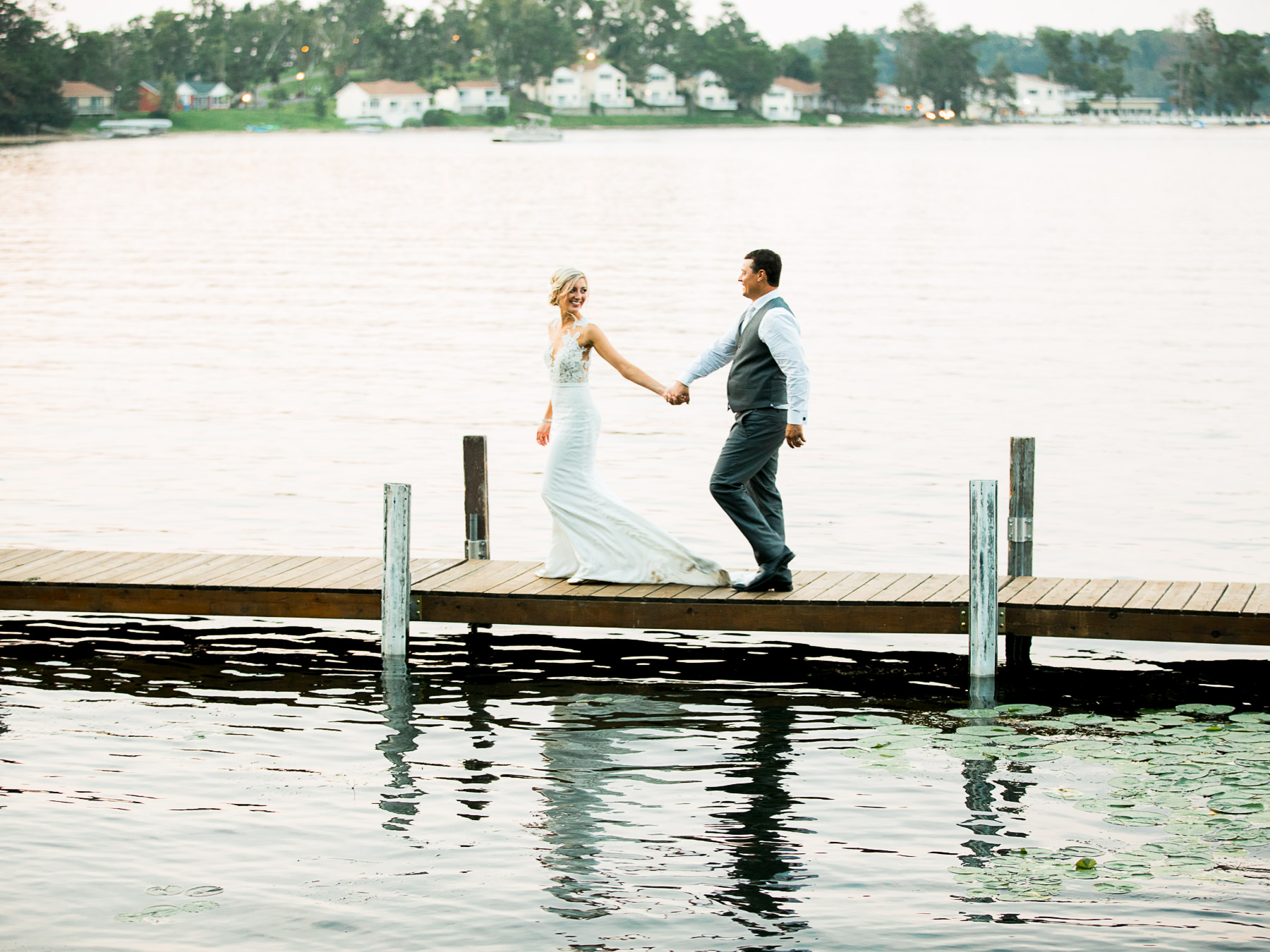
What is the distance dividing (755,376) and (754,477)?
865 millimetres

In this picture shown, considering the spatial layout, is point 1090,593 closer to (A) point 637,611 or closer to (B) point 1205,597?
(B) point 1205,597

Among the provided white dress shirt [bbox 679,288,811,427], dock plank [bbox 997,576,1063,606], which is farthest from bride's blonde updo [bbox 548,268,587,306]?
dock plank [bbox 997,576,1063,606]

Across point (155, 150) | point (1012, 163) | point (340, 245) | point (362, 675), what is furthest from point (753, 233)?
point (155, 150)

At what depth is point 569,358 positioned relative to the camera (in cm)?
1105

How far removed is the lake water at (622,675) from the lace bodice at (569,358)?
7.92 ft

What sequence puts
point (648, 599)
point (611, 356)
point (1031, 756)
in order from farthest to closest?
point (648, 599) → point (611, 356) → point (1031, 756)

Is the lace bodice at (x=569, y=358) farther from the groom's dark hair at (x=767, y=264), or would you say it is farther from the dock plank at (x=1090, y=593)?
the dock plank at (x=1090, y=593)

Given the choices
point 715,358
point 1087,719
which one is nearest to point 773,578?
point 715,358

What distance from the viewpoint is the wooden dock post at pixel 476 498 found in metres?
12.8

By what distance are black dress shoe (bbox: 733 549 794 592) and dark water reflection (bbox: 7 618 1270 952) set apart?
893mm

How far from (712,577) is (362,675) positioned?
2903 millimetres

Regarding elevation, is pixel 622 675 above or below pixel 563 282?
below

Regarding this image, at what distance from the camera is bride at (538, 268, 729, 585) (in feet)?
36.3

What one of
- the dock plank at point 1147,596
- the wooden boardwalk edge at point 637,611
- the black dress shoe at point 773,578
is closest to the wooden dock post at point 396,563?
the wooden boardwalk edge at point 637,611
